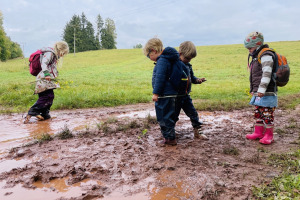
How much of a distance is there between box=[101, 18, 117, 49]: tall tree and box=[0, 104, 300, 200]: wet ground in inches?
3174

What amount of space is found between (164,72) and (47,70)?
11.2ft

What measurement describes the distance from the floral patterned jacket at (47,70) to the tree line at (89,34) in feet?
232

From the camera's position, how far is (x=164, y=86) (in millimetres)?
3979

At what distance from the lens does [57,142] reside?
4.17 meters

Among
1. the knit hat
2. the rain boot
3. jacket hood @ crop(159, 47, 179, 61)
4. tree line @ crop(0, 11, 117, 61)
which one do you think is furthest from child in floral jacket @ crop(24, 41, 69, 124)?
tree line @ crop(0, 11, 117, 61)

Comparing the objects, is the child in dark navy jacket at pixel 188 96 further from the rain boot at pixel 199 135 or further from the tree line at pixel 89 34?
the tree line at pixel 89 34

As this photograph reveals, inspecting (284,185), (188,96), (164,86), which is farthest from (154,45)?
(284,185)

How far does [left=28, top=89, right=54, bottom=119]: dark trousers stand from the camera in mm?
6016

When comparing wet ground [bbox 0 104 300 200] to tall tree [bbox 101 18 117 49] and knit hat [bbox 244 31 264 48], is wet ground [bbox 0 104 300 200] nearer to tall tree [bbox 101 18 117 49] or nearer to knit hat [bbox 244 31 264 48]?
knit hat [bbox 244 31 264 48]

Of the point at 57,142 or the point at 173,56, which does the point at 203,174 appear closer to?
the point at 173,56

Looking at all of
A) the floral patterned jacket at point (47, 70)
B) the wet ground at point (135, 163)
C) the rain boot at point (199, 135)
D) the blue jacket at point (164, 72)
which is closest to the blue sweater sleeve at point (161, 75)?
the blue jacket at point (164, 72)

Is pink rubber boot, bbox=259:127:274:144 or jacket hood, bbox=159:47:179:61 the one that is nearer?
jacket hood, bbox=159:47:179:61

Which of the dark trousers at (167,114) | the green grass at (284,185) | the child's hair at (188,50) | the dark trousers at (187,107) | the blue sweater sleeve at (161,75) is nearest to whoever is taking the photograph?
the green grass at (284,185)

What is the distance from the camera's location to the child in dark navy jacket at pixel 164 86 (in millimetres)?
3873
